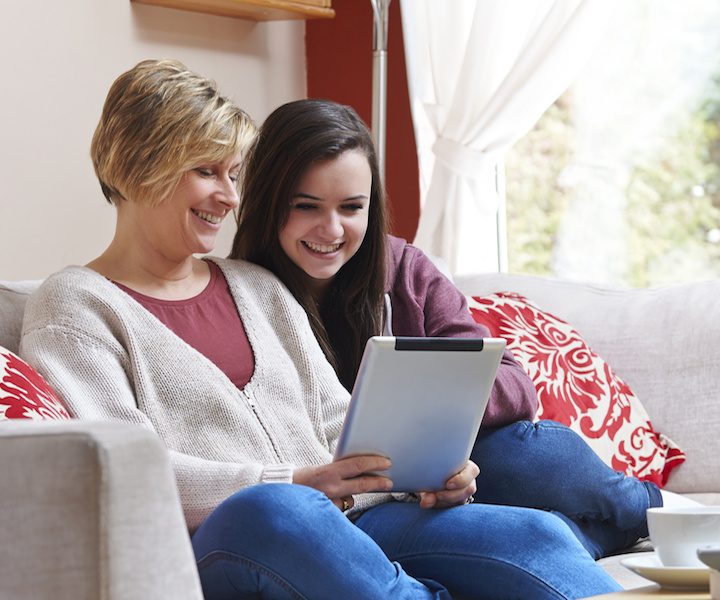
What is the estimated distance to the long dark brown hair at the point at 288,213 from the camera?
1.95m

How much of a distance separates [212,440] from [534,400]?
0.62 meters

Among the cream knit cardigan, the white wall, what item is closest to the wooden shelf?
the white wall

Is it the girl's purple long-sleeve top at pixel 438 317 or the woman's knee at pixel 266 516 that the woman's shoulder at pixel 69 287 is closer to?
the woman's knee at pixel 266 516

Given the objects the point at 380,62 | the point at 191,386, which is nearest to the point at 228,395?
the point at 191,386

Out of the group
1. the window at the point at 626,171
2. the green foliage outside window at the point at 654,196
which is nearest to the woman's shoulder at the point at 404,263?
the window at the point at 626,171

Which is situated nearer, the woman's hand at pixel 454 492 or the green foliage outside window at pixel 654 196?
the woman's hand at pixel 454 492

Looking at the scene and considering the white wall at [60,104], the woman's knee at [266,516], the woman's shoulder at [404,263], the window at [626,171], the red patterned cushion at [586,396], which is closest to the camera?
the woman's knee at [266,516]

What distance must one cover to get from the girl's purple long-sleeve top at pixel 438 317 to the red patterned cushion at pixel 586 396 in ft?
0.71

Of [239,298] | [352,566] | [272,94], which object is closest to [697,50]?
[272,94]

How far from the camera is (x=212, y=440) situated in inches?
66.3

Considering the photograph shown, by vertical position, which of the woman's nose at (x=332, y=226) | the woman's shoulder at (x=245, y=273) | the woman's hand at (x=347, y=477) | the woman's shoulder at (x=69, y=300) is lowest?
the woman's hand at (x=347, y=477)

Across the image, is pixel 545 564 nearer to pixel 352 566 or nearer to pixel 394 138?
pixel 352 566

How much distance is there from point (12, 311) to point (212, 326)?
0.30 metres

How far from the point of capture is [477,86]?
3.18m
